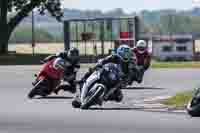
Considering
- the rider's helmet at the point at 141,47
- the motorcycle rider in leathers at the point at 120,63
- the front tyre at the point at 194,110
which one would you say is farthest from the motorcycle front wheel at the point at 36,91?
the front tyre at the point at 194,110

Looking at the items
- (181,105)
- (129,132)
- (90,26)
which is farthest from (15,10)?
(129,132)

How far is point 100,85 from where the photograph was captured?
19969 millimetres

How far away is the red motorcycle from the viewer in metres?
24.4

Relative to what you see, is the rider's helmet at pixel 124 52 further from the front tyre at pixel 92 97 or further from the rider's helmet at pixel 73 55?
the front tyre at pixel 92 97

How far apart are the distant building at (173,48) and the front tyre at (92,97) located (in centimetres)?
5316

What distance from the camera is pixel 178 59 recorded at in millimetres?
74000

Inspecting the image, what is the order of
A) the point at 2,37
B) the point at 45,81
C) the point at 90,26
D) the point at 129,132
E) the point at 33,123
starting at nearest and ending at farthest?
1. the point at 129,132
2. the point at 33,123
3. the point at 45,81
4. the point at 90,26
5. the point at 2,37

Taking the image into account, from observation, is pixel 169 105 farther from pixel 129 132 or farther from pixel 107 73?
pixel 129 132

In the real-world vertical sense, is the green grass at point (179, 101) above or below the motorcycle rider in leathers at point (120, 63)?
below

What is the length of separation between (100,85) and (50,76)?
4.78 m

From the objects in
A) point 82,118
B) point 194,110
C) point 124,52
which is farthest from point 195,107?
point 124,52

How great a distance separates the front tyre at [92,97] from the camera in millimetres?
19828

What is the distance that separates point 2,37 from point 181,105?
47256 mm

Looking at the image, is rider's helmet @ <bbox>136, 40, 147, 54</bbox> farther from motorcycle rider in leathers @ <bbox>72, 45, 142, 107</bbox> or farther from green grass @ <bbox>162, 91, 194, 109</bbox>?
green grass @ <bbox>162, 91, 194, 109</bbox>
